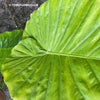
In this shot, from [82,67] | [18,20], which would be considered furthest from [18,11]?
[82,67]

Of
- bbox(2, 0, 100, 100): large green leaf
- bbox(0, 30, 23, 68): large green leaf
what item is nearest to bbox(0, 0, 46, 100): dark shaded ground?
bbox(0, 30, 23, 68): large green leaf

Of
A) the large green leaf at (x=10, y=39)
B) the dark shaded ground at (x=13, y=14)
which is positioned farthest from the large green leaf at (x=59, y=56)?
the dark shaded ground at (x=13, y=14)

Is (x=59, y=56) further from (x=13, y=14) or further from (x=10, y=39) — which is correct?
(x=13, y=14)

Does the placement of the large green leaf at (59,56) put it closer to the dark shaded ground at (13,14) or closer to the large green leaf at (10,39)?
the large green leaf at (10,39)

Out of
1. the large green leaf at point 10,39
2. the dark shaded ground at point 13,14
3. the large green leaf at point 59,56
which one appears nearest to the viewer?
the large green leaf at point 59,56

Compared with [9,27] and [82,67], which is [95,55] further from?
[9,27]

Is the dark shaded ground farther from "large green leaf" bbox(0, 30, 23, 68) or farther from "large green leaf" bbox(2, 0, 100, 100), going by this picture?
"large green leaf" bbox(2, 0, 100, 100)
